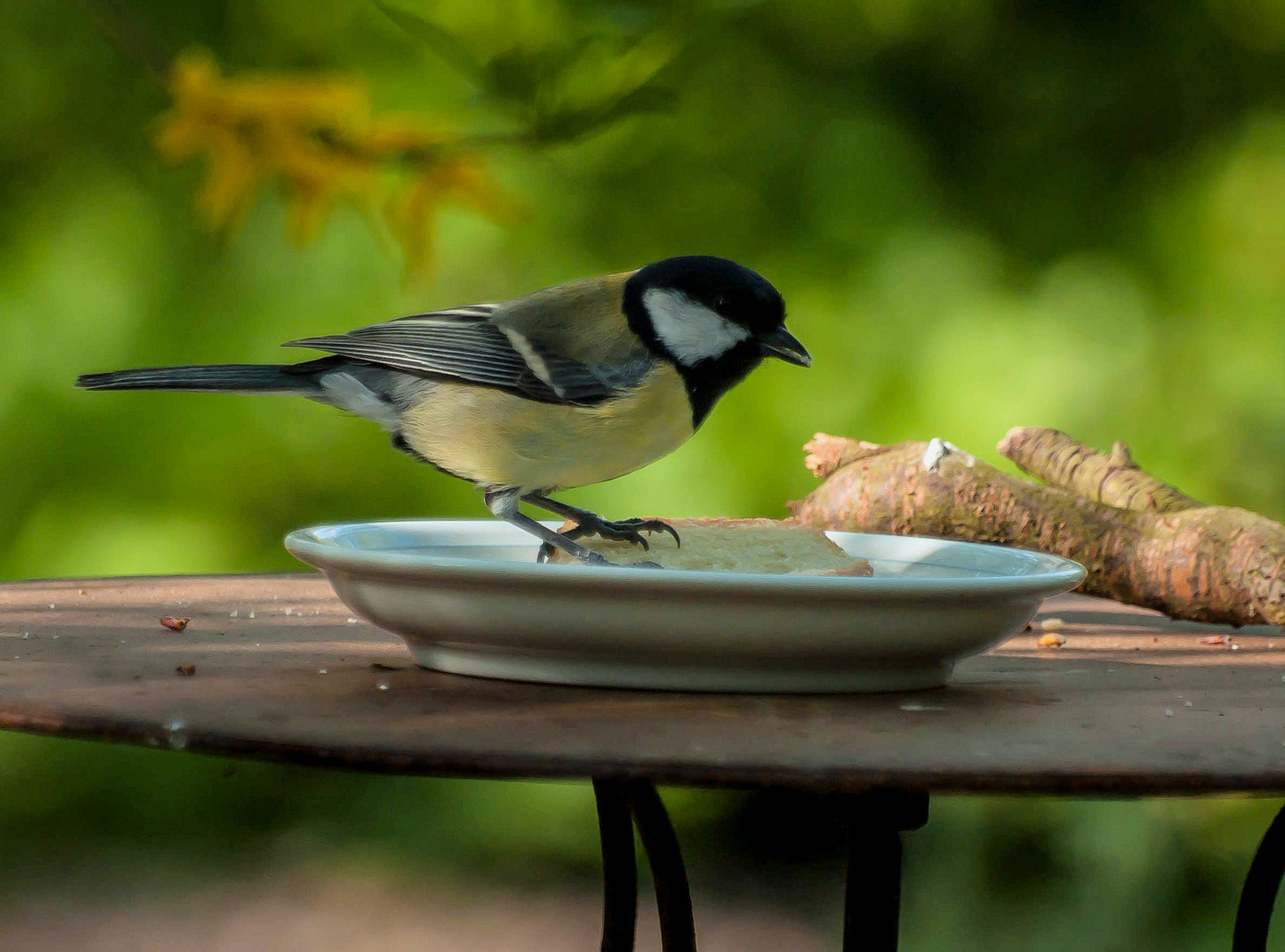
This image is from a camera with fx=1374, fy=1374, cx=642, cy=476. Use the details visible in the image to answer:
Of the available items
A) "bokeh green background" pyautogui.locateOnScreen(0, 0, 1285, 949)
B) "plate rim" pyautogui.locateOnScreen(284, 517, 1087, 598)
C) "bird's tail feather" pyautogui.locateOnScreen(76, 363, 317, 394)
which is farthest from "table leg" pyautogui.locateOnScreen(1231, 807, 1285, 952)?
"bokeh green background" pyautogui.locateOnScreen(0, 0, 1285, 949)

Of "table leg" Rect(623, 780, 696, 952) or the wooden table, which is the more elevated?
the wooden table

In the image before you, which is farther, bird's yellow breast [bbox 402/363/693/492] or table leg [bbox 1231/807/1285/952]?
bird's yellow breast [bbox 402/363/693/492]

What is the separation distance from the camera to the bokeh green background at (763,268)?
3166 millimetres

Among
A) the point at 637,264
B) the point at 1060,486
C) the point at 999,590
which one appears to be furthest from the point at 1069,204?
the point at 999,590

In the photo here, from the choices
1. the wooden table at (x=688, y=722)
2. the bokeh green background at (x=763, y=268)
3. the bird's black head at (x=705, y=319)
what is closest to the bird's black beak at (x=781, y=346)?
the bird's black head at (x=705, y=319)

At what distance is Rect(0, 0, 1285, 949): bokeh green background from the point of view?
10.4 ft

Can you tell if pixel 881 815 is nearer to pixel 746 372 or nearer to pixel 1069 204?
pixel 746 372

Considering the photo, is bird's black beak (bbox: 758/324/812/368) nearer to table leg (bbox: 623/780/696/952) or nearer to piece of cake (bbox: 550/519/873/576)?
piece of cake (bbox: 550/519/873/576)

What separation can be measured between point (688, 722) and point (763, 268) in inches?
97.3

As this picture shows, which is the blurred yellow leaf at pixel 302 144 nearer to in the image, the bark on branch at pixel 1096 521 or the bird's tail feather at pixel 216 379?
the bird's tail feather at pixel 216 379

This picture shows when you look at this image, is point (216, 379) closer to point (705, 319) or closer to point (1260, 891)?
point (705, 319)

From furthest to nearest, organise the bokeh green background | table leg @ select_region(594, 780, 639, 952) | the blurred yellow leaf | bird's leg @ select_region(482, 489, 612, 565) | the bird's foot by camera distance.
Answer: the bokeh green background → the blurred yellow leaf → table leg @ select_region(594, 780, 639, 952) → the bird's foot → bird's leg @ select_region(482, 489, 612, 565)

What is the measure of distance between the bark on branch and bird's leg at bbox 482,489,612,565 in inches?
16.4

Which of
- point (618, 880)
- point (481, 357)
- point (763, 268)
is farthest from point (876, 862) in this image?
point (763, 268)
